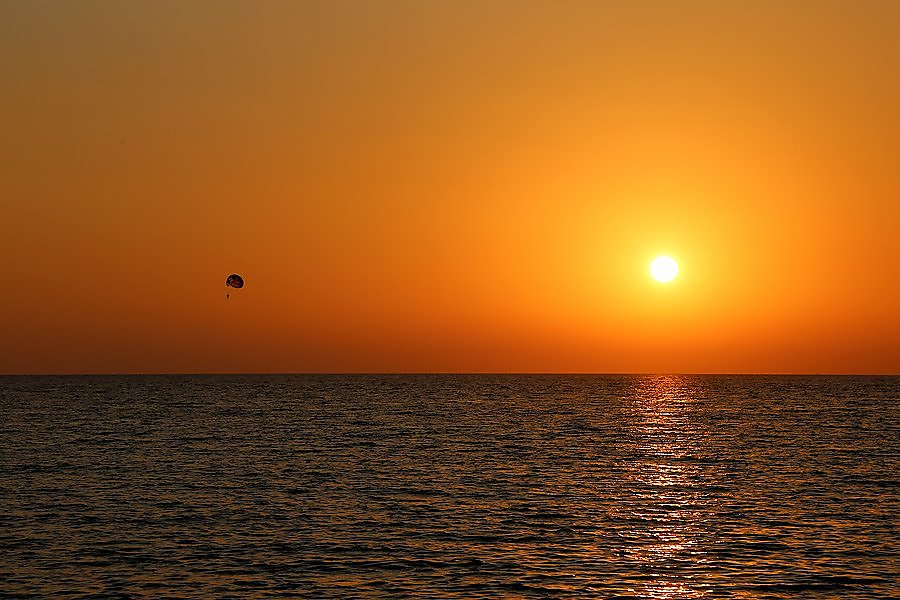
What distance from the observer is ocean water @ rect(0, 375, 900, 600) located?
34531mm

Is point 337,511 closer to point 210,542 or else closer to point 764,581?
point 210,542

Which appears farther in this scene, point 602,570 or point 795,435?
point 795,435

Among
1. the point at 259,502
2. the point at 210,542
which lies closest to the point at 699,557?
the point at 210,542

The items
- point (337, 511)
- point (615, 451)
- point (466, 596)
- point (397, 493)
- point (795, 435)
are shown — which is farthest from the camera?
point (795, 435)

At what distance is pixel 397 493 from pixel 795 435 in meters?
60.6

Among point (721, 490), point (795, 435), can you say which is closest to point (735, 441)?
point (795, 435)

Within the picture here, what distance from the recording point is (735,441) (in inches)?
3789

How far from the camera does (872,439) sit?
98.2 metres

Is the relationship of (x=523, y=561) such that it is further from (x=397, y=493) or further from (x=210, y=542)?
(x=397, y=493)

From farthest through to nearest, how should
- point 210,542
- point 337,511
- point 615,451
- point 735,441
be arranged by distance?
point 735,441 < point 615,451 < point 337,511 < point 210,542

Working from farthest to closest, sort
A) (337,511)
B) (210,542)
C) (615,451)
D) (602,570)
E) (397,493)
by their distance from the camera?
(615,451) → (397,493) → (337,511) → (210,542) → (602,570)

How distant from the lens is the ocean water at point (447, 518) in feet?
113

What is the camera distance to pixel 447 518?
1841 inches

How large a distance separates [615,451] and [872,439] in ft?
96.6
